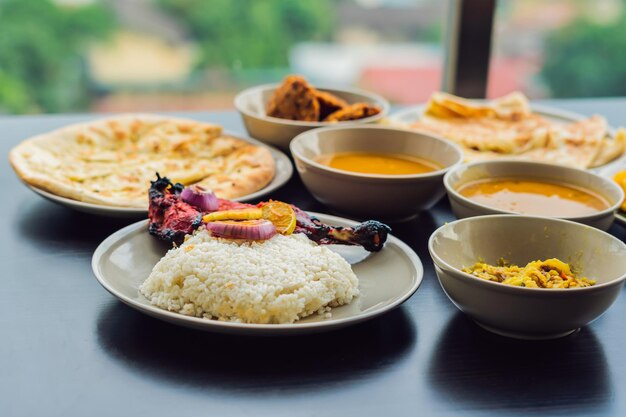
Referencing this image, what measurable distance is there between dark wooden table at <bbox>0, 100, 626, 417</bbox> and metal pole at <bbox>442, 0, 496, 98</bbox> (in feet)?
5.96

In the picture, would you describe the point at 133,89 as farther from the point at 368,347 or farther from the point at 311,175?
the point at 368,347

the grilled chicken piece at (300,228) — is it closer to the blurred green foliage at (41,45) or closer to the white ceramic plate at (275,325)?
the white ceramic plate at (275,325)

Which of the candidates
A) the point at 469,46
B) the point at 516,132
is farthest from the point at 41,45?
the point at 516,132

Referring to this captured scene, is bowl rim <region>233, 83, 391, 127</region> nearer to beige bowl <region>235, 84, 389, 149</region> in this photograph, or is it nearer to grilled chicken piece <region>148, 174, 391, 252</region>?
beige bowl <region>235, 84, 389, 149</region>

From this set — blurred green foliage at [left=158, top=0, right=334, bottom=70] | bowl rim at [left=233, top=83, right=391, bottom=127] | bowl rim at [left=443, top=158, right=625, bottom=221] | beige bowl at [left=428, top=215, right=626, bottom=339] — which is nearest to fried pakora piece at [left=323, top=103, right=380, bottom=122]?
bowl rim at [left=233, top=83, right=391, bottom=127]

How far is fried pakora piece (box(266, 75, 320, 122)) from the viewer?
194 cm

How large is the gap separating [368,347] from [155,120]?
1149 mm

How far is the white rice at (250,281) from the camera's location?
1074 millimetres

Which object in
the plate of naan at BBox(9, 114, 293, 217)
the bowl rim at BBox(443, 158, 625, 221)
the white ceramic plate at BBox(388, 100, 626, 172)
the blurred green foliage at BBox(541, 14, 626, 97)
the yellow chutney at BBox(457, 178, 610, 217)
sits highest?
the bowl rim at BBox(443, 158, 625, 221)

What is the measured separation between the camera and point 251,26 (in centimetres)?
723

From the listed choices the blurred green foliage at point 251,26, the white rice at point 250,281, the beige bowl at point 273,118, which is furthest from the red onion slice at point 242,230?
the blurred green foliage at point 251,26

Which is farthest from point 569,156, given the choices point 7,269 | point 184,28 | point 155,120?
point 184,28

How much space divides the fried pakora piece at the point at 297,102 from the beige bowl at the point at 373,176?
0.20 meters

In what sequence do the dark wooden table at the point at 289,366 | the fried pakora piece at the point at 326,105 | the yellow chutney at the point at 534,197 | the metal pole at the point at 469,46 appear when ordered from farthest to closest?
the metal pole at the point at 469,46 < the fried pakora piece at the point at 326,105 < the yellow chutney at the point at 534,197 < the dark wooden table at the point at 289,366
